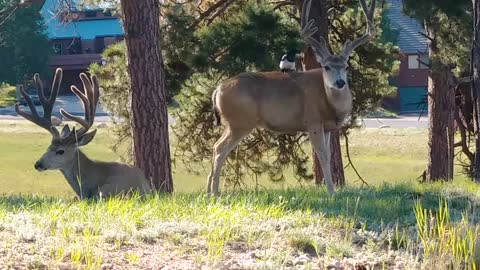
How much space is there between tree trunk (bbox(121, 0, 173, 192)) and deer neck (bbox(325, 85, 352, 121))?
2.79 metres

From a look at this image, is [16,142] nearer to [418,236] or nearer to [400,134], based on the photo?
[400,134]

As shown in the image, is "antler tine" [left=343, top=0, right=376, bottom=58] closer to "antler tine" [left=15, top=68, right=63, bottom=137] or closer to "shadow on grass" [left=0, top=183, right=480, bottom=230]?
"shadow on grass" [left=0, top=183, right=480, bottom=230]

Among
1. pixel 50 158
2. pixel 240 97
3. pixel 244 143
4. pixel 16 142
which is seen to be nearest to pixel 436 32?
pixel 244 143

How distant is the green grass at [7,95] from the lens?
5788 cm

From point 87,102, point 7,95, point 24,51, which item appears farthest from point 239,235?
point 24,51

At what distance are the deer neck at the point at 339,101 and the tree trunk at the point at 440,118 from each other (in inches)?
324

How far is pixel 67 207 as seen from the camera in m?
6.38

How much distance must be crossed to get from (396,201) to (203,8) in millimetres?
11924

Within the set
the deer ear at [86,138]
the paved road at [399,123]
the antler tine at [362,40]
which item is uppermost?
the antler tine at [362,40]

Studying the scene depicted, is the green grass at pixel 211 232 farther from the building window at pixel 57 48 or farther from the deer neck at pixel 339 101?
the building window at pixel 57 48

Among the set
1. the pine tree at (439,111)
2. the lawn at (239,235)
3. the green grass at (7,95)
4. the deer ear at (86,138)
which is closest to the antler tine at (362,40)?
the deer ear at (86,138)

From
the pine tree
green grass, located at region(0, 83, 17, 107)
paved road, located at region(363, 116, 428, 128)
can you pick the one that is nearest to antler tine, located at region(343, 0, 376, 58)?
the pine tree

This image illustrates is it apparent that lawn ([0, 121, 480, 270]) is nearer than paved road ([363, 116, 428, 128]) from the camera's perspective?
Yes

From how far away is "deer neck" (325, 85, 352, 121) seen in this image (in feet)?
32.9
